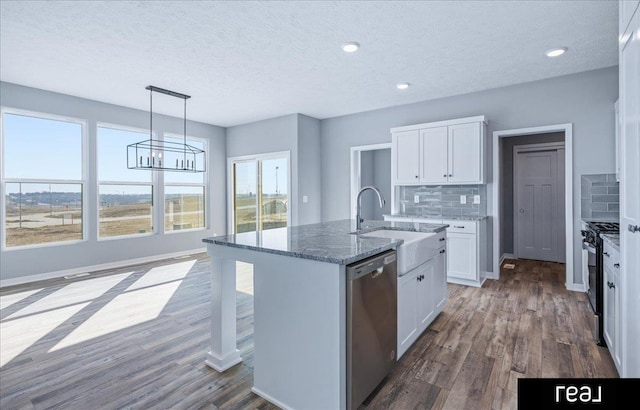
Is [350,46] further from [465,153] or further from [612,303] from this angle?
[612,303]

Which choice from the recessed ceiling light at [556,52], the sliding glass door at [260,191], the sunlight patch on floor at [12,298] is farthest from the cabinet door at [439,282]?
the sunlight patch on floor at [12,298]

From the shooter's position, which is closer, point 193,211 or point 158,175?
point 158,175

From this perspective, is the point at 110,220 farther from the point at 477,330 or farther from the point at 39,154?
the point at 477,330

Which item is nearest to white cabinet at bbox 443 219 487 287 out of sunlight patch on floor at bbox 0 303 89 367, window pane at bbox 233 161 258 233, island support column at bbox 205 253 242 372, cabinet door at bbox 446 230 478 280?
cabinet door at bbox 446 230 478 280

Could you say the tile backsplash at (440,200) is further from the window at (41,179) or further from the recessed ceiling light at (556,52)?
the window at (41,179)

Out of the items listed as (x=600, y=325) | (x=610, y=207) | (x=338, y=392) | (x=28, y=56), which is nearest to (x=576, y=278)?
(x=610, y=207)

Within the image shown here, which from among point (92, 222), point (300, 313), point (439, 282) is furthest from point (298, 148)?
point (300, 313)

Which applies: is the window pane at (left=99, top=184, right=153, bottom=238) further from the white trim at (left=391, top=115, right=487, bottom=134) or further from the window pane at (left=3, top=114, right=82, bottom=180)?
the white trim at (left=391, top=115, right=487, bottom=134)

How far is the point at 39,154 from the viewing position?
4.63 meters

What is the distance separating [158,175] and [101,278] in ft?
6.78

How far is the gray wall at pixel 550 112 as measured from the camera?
3.82 metres

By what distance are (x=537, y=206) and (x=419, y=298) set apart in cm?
451

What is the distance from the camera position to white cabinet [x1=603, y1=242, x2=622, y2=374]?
198cm

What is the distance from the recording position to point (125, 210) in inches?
218
